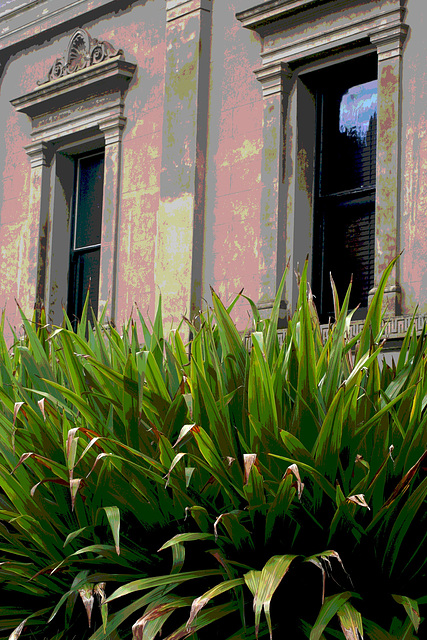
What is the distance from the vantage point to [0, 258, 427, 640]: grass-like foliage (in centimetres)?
225

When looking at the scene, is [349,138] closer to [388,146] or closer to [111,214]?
[388,146]

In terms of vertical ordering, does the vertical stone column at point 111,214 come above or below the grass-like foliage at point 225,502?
above

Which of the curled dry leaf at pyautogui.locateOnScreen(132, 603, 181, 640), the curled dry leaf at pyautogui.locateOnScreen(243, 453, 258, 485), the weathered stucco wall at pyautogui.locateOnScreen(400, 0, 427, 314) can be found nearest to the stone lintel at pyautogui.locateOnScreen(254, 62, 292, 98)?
the weathered stucco wall at pyautogui.locateOnScreen(400, 0, 427, 314)

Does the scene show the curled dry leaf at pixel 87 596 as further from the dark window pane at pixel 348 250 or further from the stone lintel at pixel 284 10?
the stone lintel at pixel 284 10

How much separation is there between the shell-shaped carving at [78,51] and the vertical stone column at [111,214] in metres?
0.74

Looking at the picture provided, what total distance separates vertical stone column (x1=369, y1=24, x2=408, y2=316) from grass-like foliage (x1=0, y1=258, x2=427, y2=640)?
3.42 meters

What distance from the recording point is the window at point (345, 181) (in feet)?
22.0

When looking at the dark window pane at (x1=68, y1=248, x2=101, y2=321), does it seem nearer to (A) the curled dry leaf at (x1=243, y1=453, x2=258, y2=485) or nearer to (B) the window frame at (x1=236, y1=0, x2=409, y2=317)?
(B) the window frame at (x1=236, y1=0, x2=409, y2=317)

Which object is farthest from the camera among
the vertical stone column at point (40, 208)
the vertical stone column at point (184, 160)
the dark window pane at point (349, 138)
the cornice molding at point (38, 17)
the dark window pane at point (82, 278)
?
the vertical stone column at point (40, 208)

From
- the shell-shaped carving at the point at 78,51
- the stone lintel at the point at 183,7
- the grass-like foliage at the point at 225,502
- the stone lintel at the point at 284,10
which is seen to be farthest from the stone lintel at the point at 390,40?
the grass-like foliage at the point at 225,502

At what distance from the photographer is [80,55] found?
29.1ft

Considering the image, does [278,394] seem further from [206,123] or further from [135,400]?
[206,123]

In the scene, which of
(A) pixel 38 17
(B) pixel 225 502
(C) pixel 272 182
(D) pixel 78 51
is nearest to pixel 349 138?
(C) pixel 272 182

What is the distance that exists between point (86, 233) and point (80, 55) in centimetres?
178
